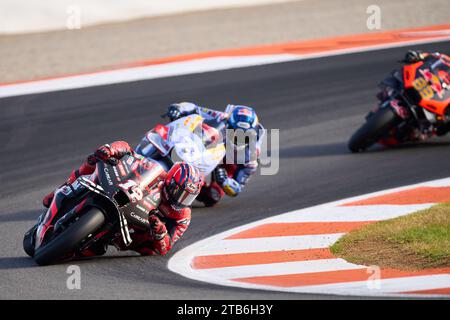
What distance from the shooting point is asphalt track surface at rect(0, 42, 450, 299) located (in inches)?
327

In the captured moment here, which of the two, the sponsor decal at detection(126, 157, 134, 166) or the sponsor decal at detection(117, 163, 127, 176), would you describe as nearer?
the sponsor decal at detection(117, 163, 127, 176)

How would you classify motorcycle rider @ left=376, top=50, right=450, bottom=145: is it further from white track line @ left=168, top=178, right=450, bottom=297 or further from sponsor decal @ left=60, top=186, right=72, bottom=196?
sponsor decal @ left=60, top=186, right=72, bottom=196

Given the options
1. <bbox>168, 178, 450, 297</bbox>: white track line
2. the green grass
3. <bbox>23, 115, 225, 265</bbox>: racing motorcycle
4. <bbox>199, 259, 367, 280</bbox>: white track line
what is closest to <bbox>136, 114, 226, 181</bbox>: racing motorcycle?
<bbox>168, 178, 450, 297</bbox>: white track line

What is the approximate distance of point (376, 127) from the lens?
13.7m

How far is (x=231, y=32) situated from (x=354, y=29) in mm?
2819

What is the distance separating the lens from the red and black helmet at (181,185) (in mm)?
8891

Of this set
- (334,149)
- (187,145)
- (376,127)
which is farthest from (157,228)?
(334,149)

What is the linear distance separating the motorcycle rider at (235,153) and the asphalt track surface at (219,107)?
0.72 feet

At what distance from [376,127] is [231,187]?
10.3 ft

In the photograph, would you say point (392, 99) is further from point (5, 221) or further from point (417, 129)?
point (5, 221)

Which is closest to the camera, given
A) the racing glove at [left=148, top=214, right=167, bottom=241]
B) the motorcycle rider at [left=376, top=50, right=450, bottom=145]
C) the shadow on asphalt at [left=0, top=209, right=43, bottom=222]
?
the racing glove at [left=148, top=214, right=167, bottom=241]

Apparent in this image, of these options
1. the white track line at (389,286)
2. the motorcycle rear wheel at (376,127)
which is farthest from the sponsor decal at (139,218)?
the motorcycle rear wheel at (376,127)

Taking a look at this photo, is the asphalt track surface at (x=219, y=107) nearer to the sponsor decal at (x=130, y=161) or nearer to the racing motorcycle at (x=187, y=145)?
the racing motorcycle at (x=187, y=145)

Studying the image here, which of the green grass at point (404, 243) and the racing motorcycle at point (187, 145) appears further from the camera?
the racing motorcycle at point (187, 145)
